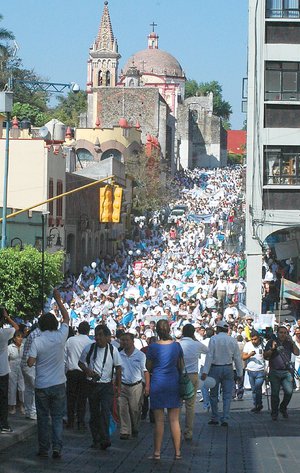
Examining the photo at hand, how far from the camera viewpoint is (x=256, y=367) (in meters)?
19.4

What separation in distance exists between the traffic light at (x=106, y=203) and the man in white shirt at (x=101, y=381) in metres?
21.5

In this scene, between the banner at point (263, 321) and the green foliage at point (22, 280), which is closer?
the banner at point (263, 321)

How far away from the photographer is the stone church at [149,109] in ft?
392

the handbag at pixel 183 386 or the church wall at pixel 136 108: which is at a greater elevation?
the church wall at pixel 136 108

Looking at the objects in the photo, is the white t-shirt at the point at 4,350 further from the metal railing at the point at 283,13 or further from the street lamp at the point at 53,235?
the street lamp at the point at 53,235

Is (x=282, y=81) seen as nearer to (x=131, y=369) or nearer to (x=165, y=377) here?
(x=131, y=369)

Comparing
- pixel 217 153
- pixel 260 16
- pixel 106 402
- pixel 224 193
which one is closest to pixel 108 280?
pixel 260 16

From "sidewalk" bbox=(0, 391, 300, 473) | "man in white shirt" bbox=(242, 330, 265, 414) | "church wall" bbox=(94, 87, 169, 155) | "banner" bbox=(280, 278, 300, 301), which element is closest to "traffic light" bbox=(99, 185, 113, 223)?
"banner" bbox=(280, 278, 300, 301)

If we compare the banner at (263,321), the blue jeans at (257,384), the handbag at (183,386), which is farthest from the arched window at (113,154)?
the handbag at (183,386)

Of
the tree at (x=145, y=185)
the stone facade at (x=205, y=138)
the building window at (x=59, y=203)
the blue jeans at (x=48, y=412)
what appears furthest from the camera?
the stone facade at (x=205, y=138)

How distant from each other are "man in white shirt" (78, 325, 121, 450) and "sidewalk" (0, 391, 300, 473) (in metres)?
0.22

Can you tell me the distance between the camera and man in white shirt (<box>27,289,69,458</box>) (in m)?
12.5

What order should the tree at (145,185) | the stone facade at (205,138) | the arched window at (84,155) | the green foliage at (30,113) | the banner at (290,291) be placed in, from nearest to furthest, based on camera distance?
the banner at (290,291) < the tree at (145,185) < the arched window at (84,155) < the green foliage at (30,113) < the stone facade at (205,138)

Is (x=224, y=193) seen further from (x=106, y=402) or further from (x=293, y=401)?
(x=106, y=402)
